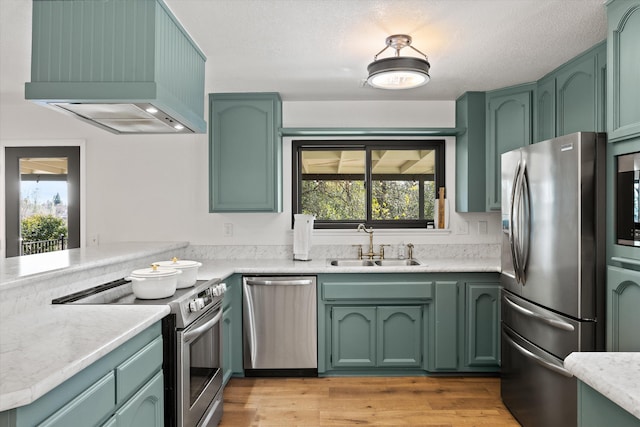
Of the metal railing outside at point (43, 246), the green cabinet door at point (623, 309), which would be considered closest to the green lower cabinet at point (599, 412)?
the green cabinet door at point (623, 309)

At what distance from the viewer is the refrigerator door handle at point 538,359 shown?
2156 mm

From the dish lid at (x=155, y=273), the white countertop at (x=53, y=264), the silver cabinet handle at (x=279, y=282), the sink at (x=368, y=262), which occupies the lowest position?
the silver cabinet handle at (x=279, y=282)

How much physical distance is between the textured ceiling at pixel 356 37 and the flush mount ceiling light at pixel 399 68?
0.23 ft

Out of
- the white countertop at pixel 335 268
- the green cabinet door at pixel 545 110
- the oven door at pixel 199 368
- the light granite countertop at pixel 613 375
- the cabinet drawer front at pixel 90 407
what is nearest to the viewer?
the light granite countertop at pixel 613 375

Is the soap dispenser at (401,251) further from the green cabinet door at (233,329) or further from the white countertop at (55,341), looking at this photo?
the white countertop at (55,341)

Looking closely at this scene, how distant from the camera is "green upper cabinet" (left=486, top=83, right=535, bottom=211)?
325 centimetres

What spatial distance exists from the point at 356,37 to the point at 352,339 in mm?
2136

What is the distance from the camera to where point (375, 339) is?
3.23 m

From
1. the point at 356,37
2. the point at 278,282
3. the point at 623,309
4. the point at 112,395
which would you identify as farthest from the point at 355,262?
the point at 112,395

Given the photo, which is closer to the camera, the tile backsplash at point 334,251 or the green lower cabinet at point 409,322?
the green lower cabinet at point 409,322

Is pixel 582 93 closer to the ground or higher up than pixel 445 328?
higher up

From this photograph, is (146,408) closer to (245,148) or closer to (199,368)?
(199,368)

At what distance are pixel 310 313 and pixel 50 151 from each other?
2794 mm

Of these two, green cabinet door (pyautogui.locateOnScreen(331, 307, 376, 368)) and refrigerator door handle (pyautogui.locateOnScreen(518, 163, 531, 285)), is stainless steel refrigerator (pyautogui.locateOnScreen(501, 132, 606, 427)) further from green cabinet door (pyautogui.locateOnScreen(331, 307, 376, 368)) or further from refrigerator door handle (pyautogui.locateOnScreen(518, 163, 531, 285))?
green cabinet door (pyautogui.locateOnScreen(331, 307, 376, 368))
